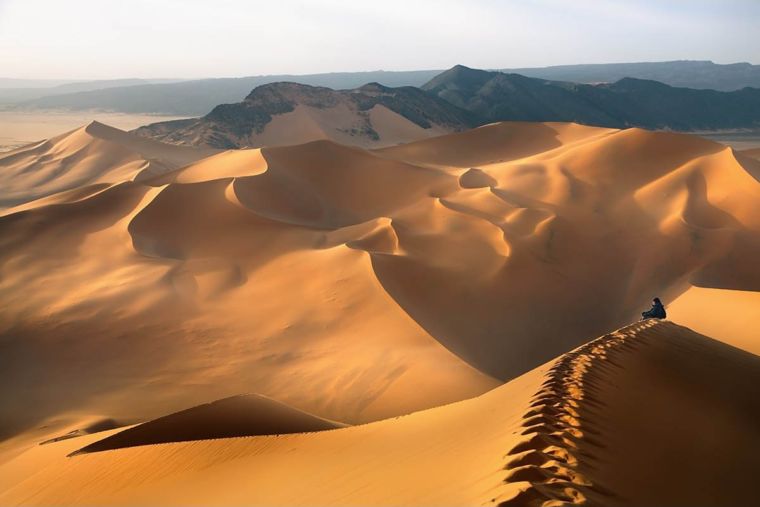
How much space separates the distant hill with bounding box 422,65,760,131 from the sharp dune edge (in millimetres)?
41272

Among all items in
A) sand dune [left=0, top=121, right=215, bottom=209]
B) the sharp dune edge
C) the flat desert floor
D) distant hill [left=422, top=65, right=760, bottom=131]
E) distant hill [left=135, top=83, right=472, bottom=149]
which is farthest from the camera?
distant hill [left=422, top=65, right=760, bottom=131]

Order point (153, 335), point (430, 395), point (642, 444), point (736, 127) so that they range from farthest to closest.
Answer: point (736, 127) → point (153, 335) → point (430, 395) → point (642, 444)

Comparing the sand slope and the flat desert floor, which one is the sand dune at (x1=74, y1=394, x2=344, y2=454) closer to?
the sand slope

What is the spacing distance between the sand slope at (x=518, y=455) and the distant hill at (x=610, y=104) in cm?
5623

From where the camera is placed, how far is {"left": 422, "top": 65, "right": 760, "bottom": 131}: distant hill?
2479 inches

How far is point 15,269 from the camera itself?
1415cm

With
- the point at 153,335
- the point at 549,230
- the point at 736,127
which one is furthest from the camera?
the point at 736,127

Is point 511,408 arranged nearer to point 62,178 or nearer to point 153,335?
point 153,335

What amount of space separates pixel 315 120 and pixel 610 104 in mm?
37218

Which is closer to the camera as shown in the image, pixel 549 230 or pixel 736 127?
pixel 549 230

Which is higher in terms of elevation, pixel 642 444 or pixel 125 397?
pixel 642 444

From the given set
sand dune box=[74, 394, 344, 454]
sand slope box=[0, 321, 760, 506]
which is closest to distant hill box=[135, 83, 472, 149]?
sand dune box=[74, 394, 344, 454]

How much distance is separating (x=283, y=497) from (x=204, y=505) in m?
0.64

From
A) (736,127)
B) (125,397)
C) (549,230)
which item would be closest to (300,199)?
(549,230)
